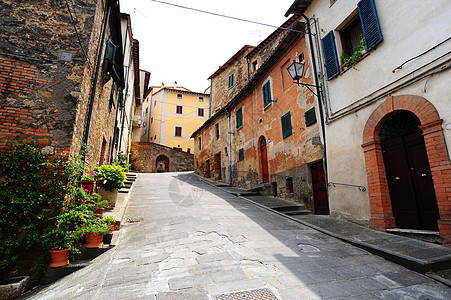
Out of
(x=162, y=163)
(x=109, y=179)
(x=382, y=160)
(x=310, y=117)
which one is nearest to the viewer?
(x=382, y=160)

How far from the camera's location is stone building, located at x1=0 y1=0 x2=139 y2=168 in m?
4.61

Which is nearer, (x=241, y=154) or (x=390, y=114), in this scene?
(x=390, y=114)

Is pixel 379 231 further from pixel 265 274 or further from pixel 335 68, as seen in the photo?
pixel 335 68

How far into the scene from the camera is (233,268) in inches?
132

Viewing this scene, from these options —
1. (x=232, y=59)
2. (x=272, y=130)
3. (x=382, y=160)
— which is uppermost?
(x=232, y=59)

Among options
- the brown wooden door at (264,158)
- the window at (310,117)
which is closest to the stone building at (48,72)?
the window at (310,117)

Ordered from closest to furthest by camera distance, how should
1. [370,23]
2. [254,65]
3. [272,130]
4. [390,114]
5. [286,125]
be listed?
[390,114], [370,23], [286,125], [272,130], [254,65]

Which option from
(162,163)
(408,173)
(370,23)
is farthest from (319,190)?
(162,163)

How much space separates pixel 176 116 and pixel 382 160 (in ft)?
84.6

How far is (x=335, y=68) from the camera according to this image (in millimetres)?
7098

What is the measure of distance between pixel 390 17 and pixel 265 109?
6.58 metres

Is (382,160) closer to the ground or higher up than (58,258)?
higher up

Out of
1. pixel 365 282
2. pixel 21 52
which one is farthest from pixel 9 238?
pixel 365 282

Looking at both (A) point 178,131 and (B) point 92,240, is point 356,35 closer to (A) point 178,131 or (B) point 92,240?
(B) point 92,240
